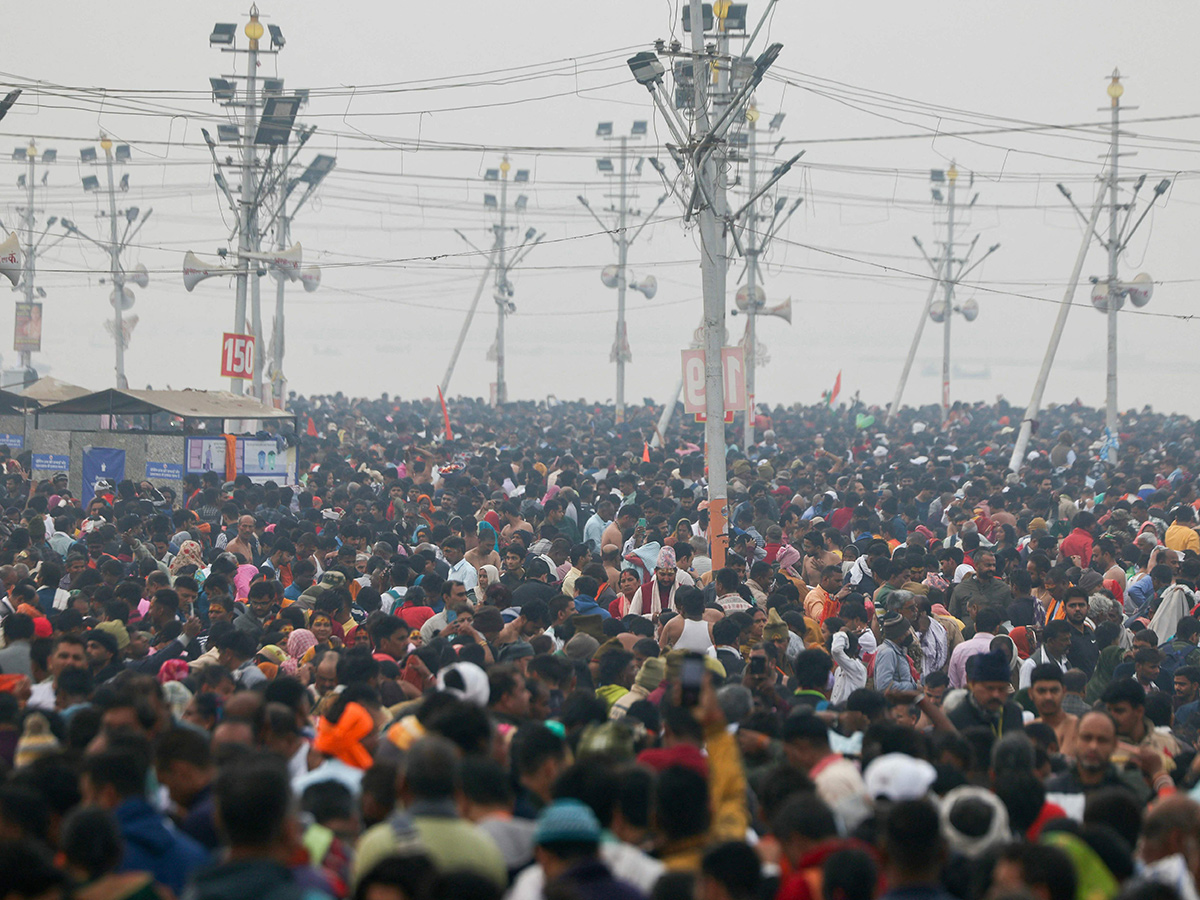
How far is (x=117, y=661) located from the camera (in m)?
7.89

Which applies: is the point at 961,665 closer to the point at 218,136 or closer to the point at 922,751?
the point at 922,751

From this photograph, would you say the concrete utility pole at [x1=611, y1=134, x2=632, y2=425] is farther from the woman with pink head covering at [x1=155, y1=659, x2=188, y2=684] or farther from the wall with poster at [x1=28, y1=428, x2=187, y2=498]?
the woman with pink head covering at [x1=155, y1=659, x2=188, y2=684]

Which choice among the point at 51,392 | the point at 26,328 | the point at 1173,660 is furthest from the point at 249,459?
the point at 26,328

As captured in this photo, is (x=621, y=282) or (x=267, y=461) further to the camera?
(x=621, y=282)

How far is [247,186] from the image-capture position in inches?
1056

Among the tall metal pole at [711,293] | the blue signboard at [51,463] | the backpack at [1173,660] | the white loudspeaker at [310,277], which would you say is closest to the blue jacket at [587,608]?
the backpack at [1173,660]

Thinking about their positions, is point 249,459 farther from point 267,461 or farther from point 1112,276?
point 1112,276

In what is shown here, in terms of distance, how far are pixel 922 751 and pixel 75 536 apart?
1145cm

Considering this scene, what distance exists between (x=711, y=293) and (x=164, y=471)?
8.83 m

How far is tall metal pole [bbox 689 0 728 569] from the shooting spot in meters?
15.7

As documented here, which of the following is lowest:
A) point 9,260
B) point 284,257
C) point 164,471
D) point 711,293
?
point 164,471

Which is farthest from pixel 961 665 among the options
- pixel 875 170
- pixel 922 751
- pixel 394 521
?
pixel 875 170

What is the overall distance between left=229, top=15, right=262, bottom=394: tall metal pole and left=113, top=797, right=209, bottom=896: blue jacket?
75.6 feet

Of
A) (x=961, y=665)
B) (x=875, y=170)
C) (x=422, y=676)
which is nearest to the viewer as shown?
(x=422, y=676)
